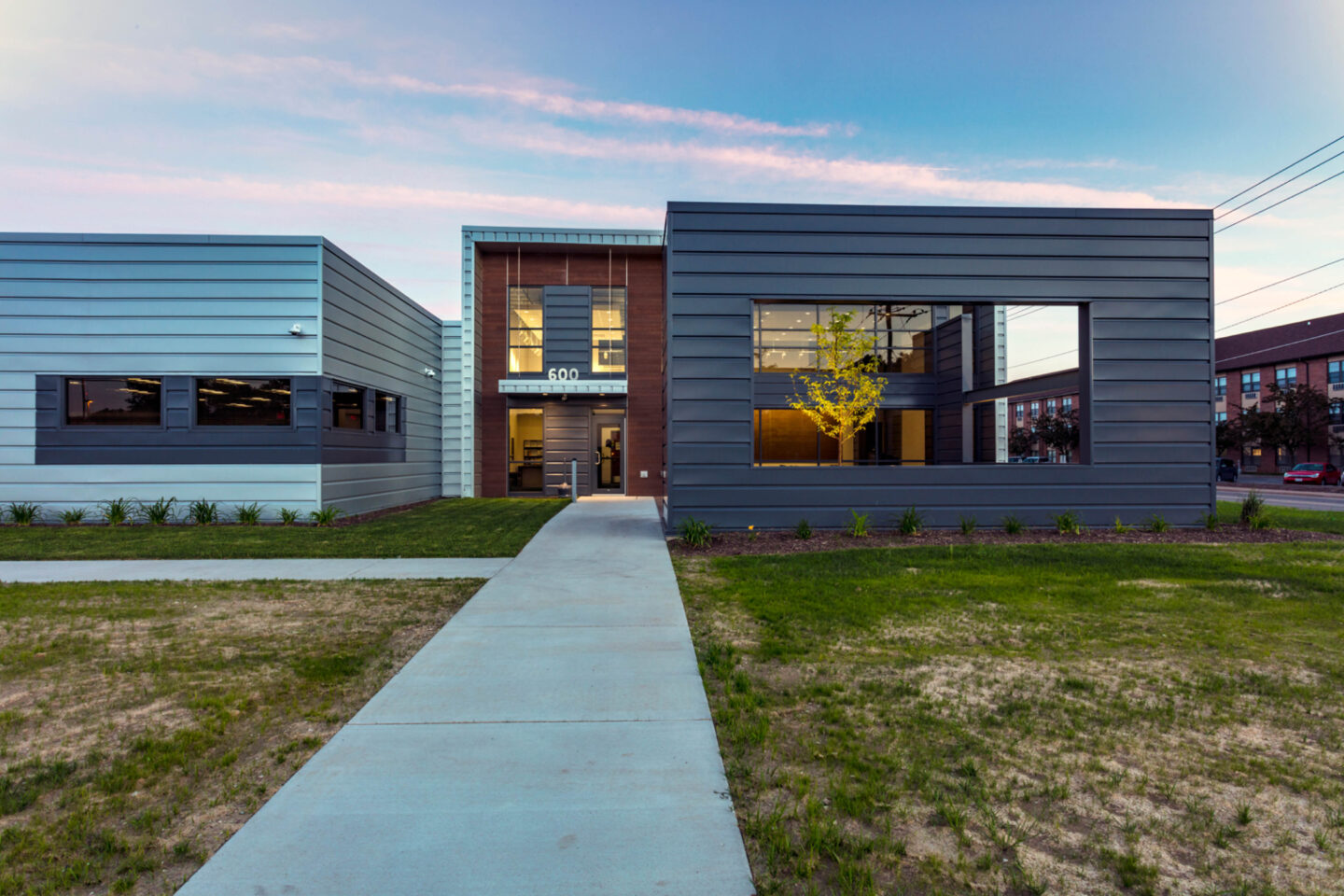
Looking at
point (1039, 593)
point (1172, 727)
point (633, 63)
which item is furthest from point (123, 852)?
point (633, 63)

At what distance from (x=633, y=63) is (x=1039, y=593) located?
15458 mm

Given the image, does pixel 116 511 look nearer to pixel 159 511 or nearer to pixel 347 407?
pixel 159 511

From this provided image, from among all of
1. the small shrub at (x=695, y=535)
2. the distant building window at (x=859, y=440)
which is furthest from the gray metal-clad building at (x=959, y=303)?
the distant building window at (x=859, y=440)

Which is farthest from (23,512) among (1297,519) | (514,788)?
(1297,519)

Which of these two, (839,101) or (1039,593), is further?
(839,101)

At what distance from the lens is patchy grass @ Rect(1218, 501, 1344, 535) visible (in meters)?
11.0

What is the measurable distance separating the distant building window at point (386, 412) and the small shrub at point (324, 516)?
10.5 feet

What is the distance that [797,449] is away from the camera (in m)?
17.6

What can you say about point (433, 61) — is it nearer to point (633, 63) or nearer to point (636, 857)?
point (633, 63)

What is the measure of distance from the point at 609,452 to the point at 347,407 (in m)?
7.65

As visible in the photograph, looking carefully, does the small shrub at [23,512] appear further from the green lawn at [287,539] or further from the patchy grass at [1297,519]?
the patchy grass at [1297,519]

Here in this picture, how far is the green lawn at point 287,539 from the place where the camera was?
8.53 metres

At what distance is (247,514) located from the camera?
1191 centimetres

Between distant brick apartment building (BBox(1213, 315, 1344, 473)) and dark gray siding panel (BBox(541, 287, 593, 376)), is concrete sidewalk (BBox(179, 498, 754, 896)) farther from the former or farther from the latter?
distant brick apartment building (BBox(1213, 315, 1344, 473))
